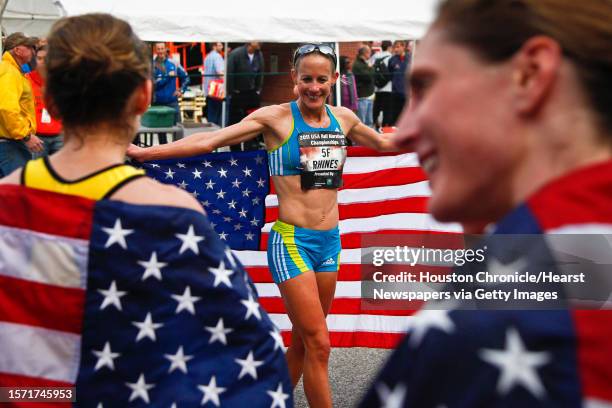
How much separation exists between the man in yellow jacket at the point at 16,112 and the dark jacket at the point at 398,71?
869 centimetres

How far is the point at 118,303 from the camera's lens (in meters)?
2.07

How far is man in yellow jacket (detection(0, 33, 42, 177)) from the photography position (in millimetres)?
8680

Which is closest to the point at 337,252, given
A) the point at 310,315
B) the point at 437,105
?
the point at 310,315

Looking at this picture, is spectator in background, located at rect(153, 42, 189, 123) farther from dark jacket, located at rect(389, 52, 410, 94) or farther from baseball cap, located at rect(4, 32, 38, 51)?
baseball cap, located at rect(4, 32, 38, 51)

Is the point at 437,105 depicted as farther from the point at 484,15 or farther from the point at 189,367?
the point at 189,367

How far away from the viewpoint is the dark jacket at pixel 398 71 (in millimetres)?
16500

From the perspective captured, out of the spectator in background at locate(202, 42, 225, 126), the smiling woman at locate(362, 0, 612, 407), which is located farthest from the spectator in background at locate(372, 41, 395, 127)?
the smiling woman at locate(362, 0, 612, 407)

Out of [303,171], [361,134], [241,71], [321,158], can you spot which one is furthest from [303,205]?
[241,71]

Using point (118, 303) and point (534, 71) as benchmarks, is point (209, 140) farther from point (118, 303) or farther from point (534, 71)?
point (534, 71)

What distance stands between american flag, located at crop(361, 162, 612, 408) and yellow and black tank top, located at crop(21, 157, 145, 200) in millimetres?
1327

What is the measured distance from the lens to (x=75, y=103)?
2191mm

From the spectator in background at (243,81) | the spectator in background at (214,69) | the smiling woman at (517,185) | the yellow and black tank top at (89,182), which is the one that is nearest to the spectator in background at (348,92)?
the spectator in background at (243,81)

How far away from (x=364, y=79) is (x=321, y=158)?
11.9 meters

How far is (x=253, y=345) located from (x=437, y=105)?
54.3 inches
